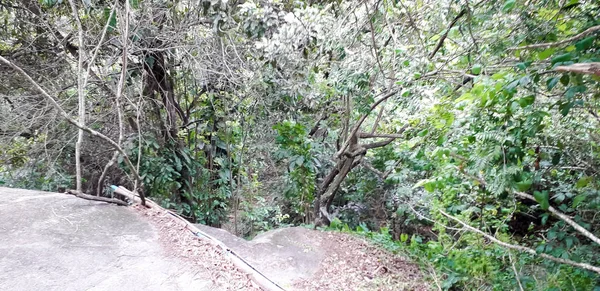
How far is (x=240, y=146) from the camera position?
6156 millimetres

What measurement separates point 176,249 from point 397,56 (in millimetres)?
2796

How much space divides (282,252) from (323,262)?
1.49 ft

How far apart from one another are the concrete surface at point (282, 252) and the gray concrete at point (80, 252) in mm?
791

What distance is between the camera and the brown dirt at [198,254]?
2693mm

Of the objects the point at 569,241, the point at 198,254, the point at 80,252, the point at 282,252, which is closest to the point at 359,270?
the point at 282,252

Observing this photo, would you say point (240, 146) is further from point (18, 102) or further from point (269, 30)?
point (18, 102)

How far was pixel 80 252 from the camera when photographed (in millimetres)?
2779

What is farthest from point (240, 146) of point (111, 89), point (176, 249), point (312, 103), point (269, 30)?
point (176, 249)

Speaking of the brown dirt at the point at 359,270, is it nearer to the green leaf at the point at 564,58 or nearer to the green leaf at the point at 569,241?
the green leaf at the point at 569,241

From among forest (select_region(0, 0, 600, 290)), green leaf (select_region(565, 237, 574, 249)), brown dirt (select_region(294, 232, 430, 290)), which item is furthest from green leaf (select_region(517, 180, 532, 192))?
brown dirt (select_region(294, 232, 430, 290))

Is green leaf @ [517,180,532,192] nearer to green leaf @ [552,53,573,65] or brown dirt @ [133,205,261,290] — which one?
green leaf @ [552,53,573,65]

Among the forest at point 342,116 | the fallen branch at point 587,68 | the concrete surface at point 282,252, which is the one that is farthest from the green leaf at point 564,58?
the concrete surface at point 282,252

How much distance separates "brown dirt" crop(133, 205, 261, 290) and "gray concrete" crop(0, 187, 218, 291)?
2.9 inches

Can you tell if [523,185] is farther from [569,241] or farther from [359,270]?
[359,270]
